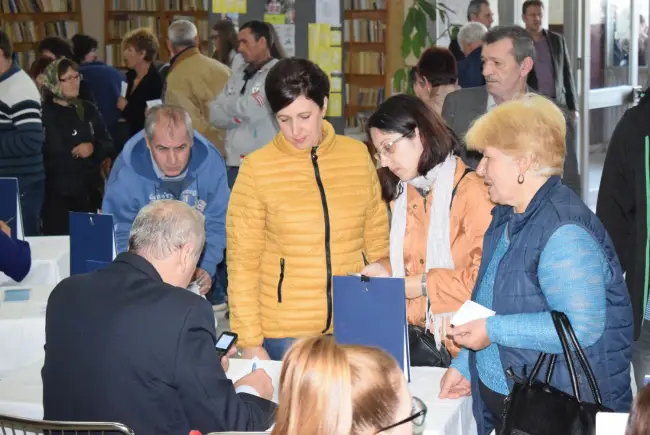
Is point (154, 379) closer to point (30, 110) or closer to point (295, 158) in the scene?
point (295, 158)

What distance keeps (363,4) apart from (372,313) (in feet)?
26.2

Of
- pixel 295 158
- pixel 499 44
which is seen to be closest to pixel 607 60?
pixel 499 44

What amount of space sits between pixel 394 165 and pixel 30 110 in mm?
3605

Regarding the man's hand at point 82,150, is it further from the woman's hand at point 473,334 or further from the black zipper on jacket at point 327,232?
the woman's hand at point 473,334

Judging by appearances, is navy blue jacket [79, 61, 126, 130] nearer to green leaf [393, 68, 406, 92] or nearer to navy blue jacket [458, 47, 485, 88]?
green leaf [393, 68, 406, 92]

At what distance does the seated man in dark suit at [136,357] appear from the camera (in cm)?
238

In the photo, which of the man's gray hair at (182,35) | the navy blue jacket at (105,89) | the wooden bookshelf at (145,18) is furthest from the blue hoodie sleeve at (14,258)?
the wooden bookshelf at (145,18)

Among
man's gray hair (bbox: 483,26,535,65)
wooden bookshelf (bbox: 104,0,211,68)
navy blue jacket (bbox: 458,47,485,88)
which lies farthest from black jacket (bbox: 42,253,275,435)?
wooden bookshelf (bbox: 104,0,211,68)

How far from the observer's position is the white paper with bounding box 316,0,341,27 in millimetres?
6734

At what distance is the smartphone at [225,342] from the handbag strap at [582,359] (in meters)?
1.08

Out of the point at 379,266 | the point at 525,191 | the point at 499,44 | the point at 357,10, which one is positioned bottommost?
the point at 379,266

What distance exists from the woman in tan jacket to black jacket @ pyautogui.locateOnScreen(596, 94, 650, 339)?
0.61m

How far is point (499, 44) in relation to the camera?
429 cm

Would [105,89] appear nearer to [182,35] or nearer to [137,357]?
[182,35]
